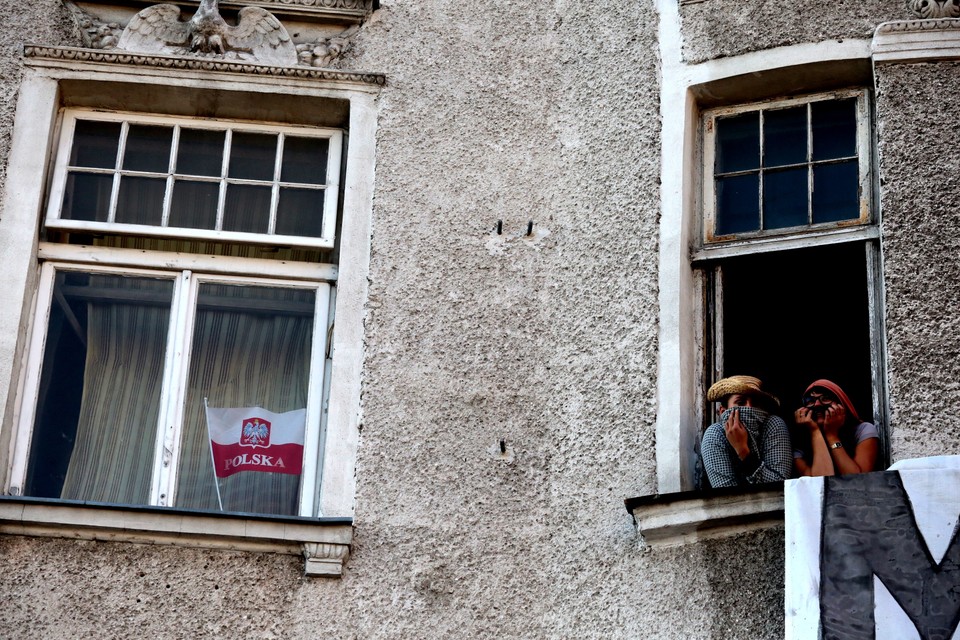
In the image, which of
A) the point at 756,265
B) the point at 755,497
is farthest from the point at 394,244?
the point at 755,497

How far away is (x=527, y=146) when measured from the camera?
831cm

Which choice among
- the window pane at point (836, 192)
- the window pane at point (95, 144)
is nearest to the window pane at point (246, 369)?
the window pane at point (95, 144)

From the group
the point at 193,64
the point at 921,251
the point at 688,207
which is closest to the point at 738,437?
the point at 921,251

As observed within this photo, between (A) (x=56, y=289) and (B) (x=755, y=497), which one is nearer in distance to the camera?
(B) (x=755, y=497)

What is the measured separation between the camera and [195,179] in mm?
8469

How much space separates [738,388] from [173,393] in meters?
2.63

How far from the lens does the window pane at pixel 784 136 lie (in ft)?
26.1

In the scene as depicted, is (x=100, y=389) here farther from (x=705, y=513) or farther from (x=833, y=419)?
(x=833, y=419)

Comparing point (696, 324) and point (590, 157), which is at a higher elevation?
point (590, 157)

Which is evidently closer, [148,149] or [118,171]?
[118,171]

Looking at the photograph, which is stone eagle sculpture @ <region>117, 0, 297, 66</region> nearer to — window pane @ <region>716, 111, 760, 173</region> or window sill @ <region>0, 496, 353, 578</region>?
window pane @ <region>716, 111, 760, 173</region>

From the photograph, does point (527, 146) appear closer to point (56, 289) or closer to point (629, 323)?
point (629, 323)

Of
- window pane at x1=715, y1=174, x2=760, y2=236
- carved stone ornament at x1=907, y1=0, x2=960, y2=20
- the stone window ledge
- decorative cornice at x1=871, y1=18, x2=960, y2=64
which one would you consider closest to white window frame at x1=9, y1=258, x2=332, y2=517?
the stone window ledge

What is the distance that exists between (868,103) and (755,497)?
83.6 inches
